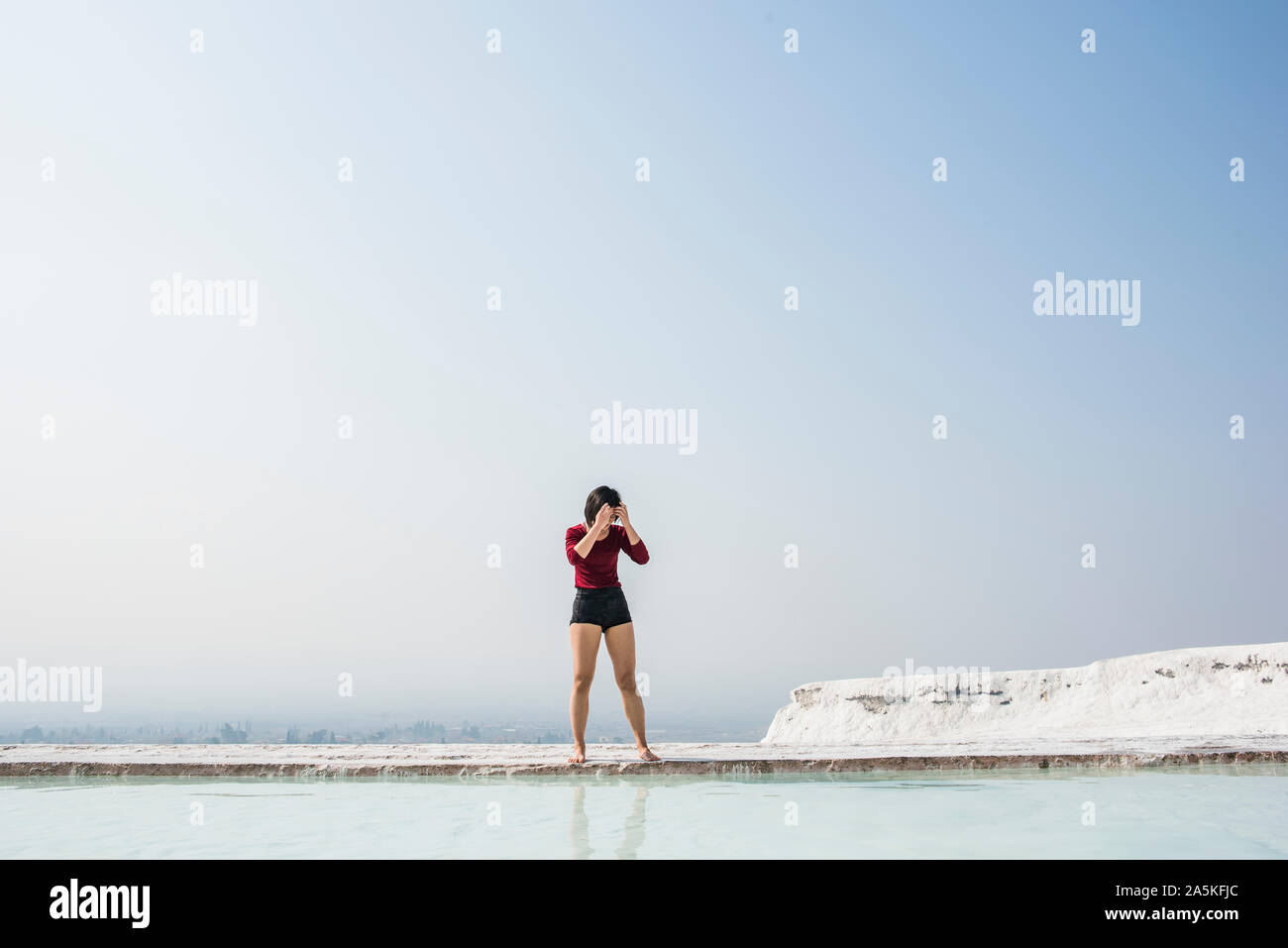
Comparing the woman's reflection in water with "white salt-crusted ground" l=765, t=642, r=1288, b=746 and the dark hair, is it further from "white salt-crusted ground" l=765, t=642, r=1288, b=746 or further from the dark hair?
"white salt-crusted ground" l=765, t=642, r=1288, b=746

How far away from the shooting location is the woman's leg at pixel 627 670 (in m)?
5.95

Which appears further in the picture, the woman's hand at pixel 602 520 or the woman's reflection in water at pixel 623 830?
the woman's hand at pixel 602 520

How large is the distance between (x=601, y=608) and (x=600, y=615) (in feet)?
0.15

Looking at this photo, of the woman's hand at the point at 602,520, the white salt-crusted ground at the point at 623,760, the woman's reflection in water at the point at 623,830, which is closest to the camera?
the woman's reflection in water at the point at 623,830

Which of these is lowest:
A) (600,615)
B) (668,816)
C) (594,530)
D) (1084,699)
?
(1084,699)

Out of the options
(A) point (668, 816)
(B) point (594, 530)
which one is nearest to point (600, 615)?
A: (B) point (594, 530)

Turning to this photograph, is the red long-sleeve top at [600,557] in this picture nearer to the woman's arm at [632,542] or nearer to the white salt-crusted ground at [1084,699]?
the woman's arm at [632,542]

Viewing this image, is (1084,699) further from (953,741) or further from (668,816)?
(668,816)

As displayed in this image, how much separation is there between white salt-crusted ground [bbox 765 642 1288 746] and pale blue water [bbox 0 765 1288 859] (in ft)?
16.2

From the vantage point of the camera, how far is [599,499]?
604cm

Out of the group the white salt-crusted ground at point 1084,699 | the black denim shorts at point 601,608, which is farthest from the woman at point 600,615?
the white salt-crusted ground at point 1084,699

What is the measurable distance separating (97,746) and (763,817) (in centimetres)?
584

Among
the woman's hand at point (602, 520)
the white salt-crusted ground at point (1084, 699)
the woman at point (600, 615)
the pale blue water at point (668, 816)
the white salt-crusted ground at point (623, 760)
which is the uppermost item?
the woman's hand at point (602, 520)
